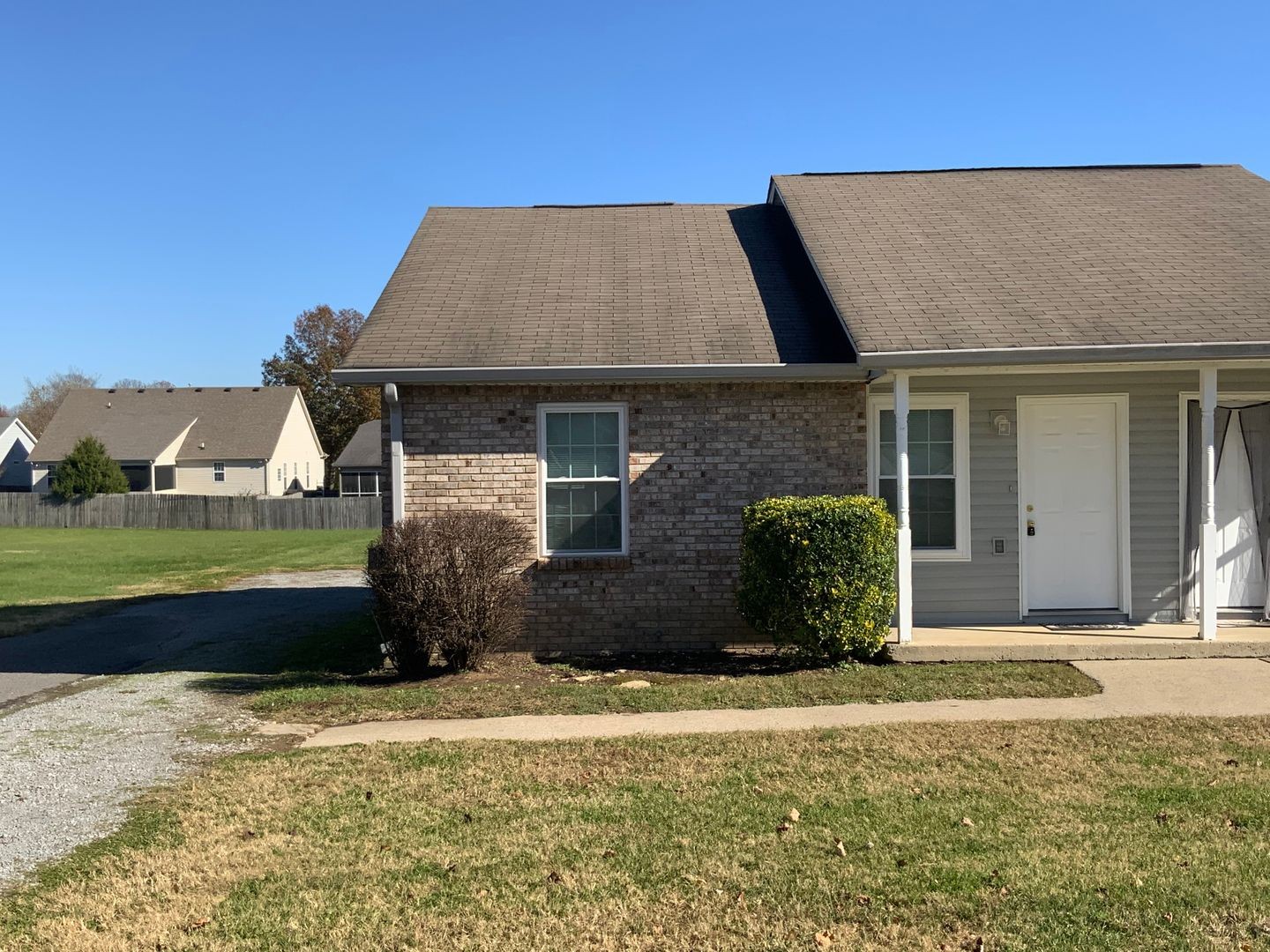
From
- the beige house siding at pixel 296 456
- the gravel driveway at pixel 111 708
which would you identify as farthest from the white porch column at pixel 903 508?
the beige house siding at pixel 296 456

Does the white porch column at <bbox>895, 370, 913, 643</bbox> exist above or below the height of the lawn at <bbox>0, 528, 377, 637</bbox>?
above

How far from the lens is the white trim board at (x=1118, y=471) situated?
34.1 feet

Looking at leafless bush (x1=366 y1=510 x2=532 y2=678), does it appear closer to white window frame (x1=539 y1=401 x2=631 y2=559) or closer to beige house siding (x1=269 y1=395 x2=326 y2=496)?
white window frame (x1=539 y1=401 x2=631 y2=559)

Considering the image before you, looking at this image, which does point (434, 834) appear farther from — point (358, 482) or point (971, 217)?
point (358, 482)

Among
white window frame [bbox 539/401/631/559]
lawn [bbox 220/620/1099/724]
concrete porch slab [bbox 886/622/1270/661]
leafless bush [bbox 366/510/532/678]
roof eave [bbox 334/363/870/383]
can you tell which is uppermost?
roof eave [bbox 334/363/870/383]

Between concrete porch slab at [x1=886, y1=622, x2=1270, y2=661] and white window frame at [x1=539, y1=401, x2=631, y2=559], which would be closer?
concrete porch slab at [x1=886, y1=622, x2=1270, y2=661]

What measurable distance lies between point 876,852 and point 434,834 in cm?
223

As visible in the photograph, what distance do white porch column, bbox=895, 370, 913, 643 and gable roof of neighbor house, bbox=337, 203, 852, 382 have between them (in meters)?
0.75

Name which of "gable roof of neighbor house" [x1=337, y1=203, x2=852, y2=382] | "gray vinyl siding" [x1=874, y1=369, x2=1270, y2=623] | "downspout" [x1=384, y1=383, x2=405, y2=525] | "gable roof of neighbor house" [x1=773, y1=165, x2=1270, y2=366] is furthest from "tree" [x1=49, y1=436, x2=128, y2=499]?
"gray vinyl siding" [x1=874, y1=369, x2=1270, y2=623]

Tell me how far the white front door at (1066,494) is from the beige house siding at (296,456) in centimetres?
4380

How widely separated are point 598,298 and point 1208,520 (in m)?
6.51

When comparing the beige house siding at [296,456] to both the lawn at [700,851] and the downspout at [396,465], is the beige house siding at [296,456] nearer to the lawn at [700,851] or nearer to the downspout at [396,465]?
the downspout at [396,465]

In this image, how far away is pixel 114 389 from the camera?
170ft

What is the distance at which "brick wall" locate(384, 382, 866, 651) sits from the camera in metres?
10.1
